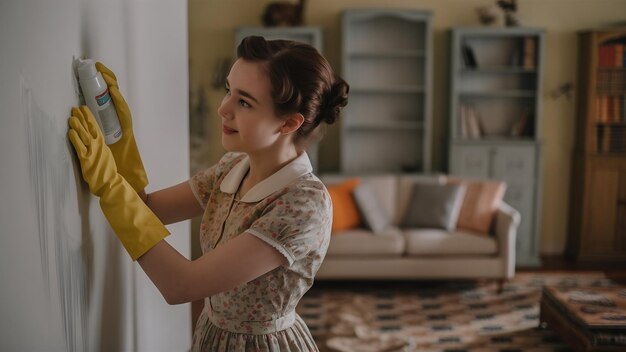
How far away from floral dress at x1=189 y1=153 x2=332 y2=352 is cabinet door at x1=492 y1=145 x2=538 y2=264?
4.71 m

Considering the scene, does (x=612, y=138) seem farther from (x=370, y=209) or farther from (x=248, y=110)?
(x=248, y=110)

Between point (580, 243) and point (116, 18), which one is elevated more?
point (116, 18)

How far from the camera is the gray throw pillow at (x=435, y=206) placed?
5020 mm

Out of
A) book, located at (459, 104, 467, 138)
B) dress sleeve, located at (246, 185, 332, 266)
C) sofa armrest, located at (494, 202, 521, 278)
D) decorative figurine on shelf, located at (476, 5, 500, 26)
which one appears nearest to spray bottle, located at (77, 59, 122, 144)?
dress sleeve, located at (246, 185, 332, 266)

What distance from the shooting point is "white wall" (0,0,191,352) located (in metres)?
0.91

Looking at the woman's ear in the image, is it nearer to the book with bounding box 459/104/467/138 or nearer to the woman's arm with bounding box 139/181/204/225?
the woman's arm with bounding box 139/181/204/225

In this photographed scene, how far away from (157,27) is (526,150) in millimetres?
4738

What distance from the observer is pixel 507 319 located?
4.43 m

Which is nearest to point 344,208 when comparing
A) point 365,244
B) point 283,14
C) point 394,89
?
point 365,244

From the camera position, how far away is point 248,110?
134 cm

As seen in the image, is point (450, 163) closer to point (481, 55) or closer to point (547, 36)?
point (481, 55)

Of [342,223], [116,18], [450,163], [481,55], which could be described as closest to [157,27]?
[116,18]

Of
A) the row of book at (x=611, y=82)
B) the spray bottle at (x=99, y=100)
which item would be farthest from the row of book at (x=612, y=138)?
the spray bottle at (x=99, y=100)

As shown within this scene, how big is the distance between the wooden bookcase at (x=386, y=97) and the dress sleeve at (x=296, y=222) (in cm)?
465
